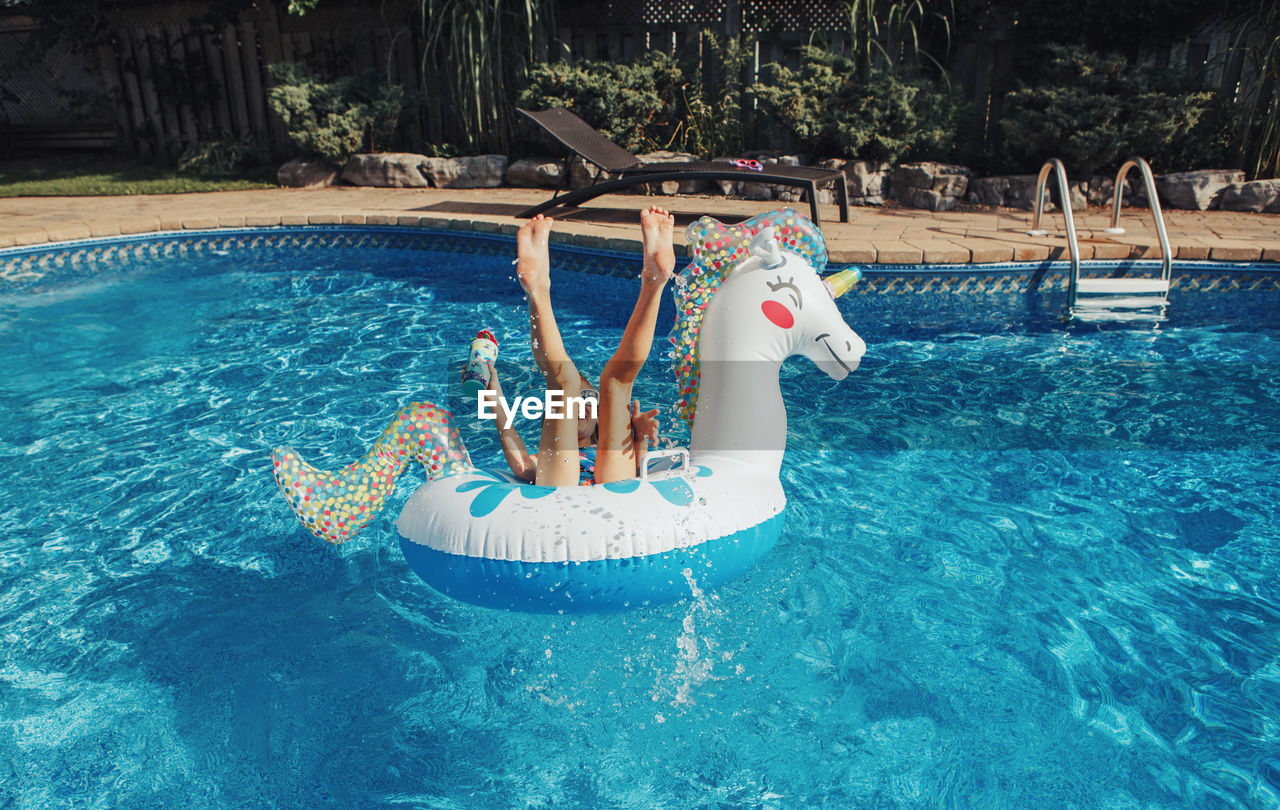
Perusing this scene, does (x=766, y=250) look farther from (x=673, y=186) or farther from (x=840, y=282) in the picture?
(x=673, y=186)

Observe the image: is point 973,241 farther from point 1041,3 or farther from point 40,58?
point 40,58

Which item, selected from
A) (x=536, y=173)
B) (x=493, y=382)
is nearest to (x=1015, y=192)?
(x=536, y=173)

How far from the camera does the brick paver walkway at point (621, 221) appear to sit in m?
6.43

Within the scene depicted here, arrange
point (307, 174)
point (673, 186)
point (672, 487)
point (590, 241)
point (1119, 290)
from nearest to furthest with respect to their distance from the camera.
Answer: point (672, 487) < point (1119, 290) < point (590, 241) < point (673, 186) < point (307, 174)

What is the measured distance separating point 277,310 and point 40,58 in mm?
8682

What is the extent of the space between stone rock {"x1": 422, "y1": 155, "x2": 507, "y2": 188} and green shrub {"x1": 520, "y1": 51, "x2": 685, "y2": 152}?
0.78m

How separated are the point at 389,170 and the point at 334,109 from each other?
0.98 m

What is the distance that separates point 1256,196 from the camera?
7844mm

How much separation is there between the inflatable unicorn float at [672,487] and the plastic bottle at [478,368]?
0.17 m

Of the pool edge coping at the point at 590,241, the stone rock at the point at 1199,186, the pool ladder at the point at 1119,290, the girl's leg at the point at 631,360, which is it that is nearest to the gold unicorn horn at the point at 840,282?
the girl's leg at the point at 631,360

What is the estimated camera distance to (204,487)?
4.07 m

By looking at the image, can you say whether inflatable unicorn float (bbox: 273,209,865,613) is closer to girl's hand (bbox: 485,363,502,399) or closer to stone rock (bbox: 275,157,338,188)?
girl's hand (bbox: 485,363,502,399)

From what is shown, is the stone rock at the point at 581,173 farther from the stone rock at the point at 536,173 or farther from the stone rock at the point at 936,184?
the stone rock at the point at 936,184

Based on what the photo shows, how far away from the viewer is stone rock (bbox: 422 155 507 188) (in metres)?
10.0
